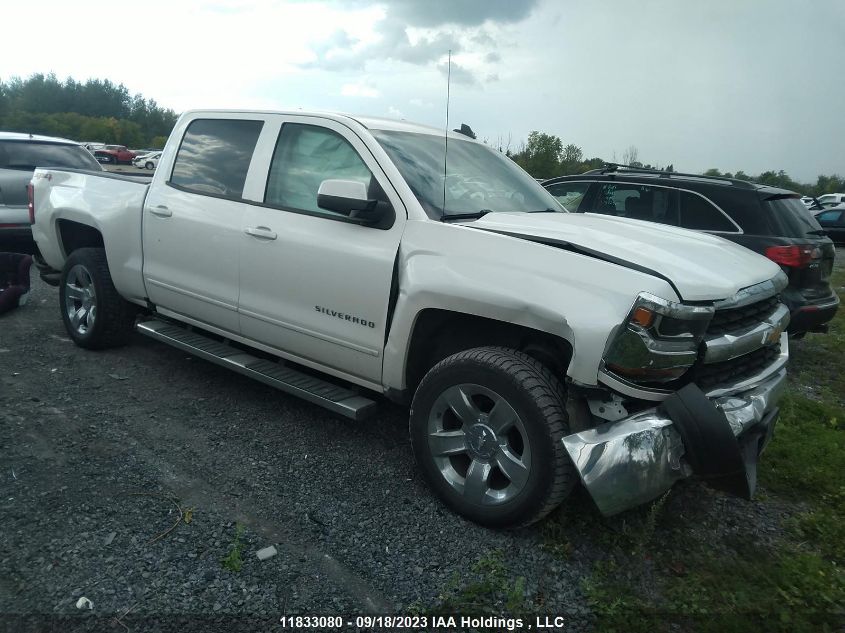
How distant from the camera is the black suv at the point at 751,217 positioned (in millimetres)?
5656

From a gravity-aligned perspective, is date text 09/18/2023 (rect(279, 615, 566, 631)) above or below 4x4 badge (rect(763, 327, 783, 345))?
below

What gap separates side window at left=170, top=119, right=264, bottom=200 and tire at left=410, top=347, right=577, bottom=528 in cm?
197

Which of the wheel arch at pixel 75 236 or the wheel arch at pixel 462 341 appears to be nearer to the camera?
the wheel arch at pixel 462 341

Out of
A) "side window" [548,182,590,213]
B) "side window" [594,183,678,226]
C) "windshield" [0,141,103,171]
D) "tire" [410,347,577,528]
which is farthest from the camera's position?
"windshield" [0,141,103,171]

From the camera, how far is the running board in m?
3.52

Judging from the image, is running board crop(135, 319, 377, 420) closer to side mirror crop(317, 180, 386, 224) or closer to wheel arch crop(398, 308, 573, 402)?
wheel arch crop(398, 308, 573, 402)

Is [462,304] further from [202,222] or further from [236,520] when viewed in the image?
[202,222]

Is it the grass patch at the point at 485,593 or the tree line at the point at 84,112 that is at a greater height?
the tree line at the point at 84,112

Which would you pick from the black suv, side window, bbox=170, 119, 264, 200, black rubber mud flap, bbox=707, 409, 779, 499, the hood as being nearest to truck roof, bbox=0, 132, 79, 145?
side window, bbox=170, 119, 264, 200

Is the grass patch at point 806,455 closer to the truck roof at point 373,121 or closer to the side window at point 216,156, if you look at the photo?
the truck roof at point 373,121

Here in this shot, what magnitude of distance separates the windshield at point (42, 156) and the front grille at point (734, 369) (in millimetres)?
7248

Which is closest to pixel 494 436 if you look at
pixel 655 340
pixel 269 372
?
pixel 655 340

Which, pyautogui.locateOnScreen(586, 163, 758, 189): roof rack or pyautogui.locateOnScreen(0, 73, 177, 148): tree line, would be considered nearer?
pyautogui.locateOnScreen(586, 163, 758, 189): roof rack

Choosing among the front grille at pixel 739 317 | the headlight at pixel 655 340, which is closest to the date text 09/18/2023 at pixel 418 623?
the headlight at pixel 655 340
